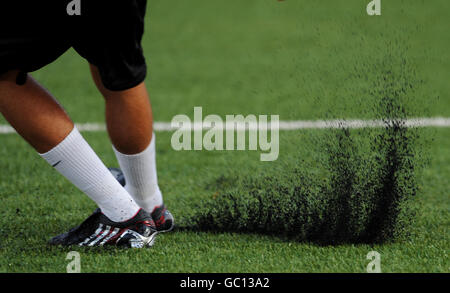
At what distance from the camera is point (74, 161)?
2.33 m

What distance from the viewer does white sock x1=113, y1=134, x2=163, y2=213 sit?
2.52 metres

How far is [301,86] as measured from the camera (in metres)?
5.57

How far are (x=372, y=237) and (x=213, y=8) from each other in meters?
6.96

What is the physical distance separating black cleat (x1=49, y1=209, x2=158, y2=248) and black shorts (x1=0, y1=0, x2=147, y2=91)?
53cm

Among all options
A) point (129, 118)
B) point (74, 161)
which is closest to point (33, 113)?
point (74, 161)

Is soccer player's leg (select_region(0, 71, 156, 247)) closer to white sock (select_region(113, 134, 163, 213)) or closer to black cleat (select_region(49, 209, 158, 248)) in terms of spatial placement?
black cleat (select_region(49, 209, 158, 248))

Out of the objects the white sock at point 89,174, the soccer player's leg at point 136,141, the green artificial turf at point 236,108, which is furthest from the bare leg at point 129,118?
the green artificial turf at point 236,108

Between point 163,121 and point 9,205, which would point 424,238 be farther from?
point 163,121

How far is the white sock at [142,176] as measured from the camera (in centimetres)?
252

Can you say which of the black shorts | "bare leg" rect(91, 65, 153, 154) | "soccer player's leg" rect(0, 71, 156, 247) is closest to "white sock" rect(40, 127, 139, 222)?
"soccer player's leg" rect(0, 71, 156, 247)

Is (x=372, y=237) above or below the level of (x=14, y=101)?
below

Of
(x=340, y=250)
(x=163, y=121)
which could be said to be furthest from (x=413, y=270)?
(x=163, y=121)

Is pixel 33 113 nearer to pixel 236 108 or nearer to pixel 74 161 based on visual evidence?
pixel 74 161

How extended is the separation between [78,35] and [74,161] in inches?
17.1
